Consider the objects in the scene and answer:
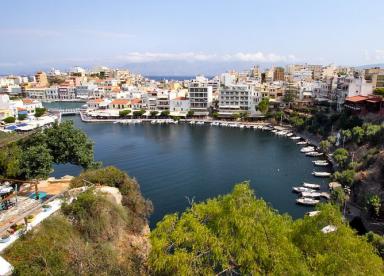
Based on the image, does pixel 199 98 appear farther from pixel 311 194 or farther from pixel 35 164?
pixel 35 164

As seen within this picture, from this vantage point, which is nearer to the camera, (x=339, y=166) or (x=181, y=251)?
(x=181, y=251)

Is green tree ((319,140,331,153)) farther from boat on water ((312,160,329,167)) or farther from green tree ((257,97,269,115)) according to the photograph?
green tree ((257,97,269,115))

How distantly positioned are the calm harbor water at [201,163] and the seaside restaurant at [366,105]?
8900 mm

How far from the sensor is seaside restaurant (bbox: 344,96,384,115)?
36250 millimetres

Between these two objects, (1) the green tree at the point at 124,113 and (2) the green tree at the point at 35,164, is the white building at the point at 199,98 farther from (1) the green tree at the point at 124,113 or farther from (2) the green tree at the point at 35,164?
(2) the green tree at the point at 35,164

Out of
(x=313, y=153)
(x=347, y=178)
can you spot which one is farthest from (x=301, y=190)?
(x=313, y=153)

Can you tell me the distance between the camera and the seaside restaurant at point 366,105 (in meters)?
36.2

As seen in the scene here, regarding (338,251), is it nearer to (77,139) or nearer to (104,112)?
(77,139)

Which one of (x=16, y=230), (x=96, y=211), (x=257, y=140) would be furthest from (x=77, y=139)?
(x=257, y=140)

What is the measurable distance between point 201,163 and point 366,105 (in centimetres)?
2204

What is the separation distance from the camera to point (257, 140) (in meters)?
46.7

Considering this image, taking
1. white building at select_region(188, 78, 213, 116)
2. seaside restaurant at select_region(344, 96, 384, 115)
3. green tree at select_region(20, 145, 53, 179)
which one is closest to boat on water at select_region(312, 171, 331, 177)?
Result: seaside restaurant at select_region(344, 96, 384, 115)

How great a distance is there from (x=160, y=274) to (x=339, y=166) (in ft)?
88.0

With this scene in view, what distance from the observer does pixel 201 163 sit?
3522 cm
